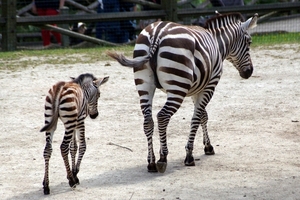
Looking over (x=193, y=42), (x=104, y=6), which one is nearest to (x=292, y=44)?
(x=104, y=6)

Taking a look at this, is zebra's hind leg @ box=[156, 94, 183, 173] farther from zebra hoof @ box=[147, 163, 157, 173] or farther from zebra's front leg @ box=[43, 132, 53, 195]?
zebra's front leg @ box=[43, 132, 53, 195]

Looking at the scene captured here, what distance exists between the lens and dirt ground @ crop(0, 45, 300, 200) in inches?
269

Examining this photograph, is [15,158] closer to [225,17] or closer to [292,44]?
[225,17]

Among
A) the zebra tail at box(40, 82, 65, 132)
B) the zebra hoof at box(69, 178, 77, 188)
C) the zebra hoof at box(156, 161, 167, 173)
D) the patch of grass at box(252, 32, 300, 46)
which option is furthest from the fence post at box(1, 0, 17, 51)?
the zebra hoof at box(69, 178, 77, 188)

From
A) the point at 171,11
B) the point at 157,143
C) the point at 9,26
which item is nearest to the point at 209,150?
the point at 157,143

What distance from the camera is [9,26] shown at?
15555 mm

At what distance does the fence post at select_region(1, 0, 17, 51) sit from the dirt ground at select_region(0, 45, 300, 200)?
259 cm

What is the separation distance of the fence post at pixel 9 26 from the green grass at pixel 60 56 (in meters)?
0.33

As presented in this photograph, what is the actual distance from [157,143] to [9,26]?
7844 millimetres

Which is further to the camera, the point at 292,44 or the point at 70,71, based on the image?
the point at 292,44

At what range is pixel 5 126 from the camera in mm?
9438

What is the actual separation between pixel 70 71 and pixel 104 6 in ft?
14.8

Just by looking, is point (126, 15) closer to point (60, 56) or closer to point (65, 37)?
point (65, 37)

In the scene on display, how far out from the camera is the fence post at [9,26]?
1548cm
